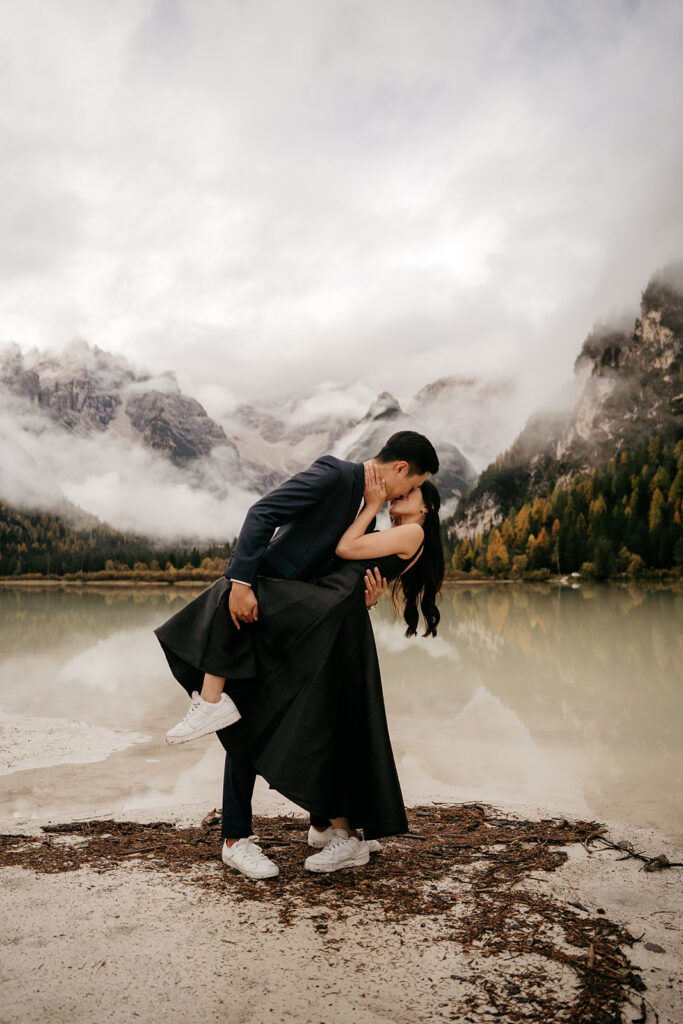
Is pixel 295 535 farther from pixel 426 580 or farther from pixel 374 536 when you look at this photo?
pixel 426 580

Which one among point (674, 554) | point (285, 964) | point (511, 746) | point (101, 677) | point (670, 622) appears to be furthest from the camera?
point (674, 554)

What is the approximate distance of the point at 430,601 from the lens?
518 cm

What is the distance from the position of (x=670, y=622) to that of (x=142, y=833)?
26.9m

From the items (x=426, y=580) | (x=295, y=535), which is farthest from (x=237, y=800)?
(x=426, y=580)

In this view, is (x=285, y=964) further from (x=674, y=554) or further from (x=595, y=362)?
(x=595, y=362)

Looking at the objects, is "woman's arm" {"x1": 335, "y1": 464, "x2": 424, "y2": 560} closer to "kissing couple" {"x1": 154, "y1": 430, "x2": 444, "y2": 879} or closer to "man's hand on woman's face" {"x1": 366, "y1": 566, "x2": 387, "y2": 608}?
"kissing couple" {"x1": 154, "y1": 430, "x2": 444, "y2": 879}

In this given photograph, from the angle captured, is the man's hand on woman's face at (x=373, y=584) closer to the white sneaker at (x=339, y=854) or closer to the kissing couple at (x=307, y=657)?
the kissing couple at (x=307, y=657)

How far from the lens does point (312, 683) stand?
438 centimetres

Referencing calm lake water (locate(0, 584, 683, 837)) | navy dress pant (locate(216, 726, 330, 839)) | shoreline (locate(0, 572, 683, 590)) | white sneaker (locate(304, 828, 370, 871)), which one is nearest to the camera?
white sneaker (locate(304, 828, 370, 871))

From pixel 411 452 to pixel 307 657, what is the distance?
1.48 metres

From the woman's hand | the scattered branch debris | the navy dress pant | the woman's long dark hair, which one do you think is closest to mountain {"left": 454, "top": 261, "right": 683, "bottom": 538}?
the scattered branch debris

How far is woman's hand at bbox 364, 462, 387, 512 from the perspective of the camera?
4727 mm

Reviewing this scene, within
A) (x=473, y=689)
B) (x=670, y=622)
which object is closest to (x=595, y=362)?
(x=670, y=622)

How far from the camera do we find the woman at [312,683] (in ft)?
14.2
